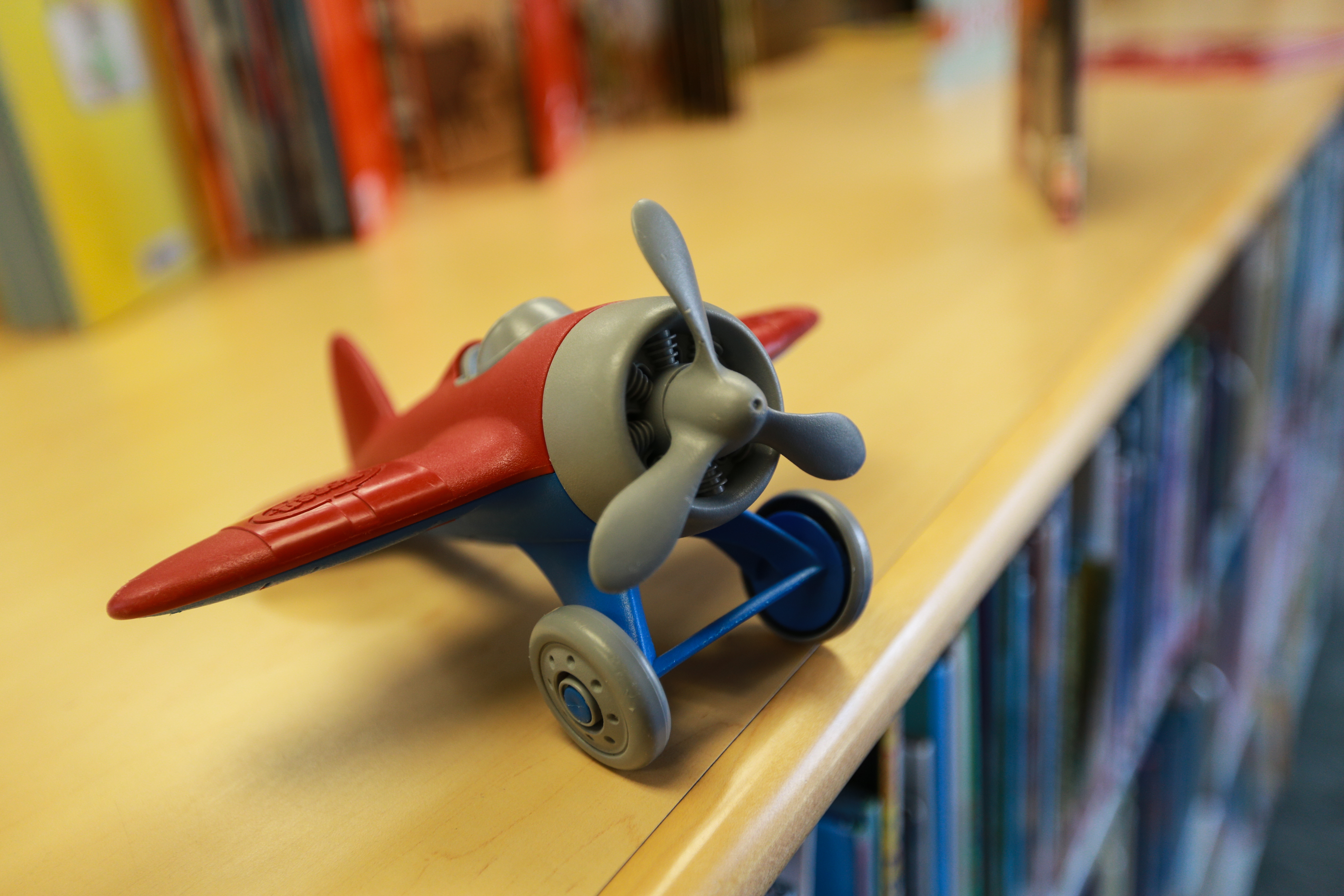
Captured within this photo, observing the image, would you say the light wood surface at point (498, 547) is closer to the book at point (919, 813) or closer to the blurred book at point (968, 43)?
the book at point (919, 813)

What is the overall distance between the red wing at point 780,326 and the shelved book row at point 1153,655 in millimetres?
161

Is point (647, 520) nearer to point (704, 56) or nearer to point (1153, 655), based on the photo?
point (1153, 655)

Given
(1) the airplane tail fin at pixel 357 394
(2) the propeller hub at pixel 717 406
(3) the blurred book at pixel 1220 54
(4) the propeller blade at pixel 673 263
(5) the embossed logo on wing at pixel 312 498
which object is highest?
(4) the propeller blade at pixel 673 263

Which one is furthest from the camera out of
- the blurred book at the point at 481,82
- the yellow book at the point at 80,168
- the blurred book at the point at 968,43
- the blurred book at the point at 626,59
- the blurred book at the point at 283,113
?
the blurred book at the point at 968,43

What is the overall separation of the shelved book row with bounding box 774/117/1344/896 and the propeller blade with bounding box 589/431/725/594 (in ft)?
0.53

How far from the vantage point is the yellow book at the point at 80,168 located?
750 mm

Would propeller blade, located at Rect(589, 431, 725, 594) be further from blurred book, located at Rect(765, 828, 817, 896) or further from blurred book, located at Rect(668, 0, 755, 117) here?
blurred book, located at Rect(668, 0, 755, 117)

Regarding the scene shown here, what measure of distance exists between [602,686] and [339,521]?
9 centimetres

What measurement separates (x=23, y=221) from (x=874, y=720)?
28.9 inches

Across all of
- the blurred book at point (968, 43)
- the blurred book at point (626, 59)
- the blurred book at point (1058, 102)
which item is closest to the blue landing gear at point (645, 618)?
the blurred book at point (1058, 102)

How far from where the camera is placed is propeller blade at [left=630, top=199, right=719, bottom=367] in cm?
30

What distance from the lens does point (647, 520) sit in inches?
11.0

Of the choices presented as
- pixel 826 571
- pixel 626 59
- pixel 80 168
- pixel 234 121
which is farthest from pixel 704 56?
pixel 826 571

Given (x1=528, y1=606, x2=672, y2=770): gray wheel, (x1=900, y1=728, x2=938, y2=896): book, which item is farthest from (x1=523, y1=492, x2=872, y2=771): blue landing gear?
(x1=900, y1=728, x2=938, y2=896): book
